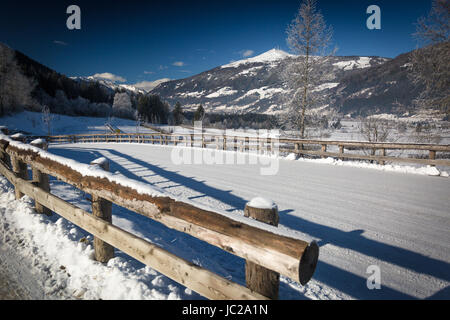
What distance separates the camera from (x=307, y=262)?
124 centimetres

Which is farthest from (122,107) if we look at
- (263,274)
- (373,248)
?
(263,274)

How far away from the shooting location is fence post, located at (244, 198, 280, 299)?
1426 mm

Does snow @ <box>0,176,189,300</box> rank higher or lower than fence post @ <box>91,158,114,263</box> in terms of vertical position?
lower

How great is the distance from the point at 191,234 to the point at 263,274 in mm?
589

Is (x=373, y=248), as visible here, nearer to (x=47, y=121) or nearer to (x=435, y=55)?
(x=435, y=55)

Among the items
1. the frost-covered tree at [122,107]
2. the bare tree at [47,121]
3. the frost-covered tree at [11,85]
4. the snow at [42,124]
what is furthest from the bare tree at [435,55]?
the frost-covered tree at [122,107]

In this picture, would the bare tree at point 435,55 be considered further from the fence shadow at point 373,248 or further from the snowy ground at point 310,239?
the fence shadow at point 373,248

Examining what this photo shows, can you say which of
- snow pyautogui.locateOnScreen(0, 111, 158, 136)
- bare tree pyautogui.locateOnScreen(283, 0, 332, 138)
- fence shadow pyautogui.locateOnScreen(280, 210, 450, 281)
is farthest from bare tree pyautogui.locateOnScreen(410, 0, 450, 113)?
snow pyautogui.locateOnScreen(0, 111, 158, 136)

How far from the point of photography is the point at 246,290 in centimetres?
144

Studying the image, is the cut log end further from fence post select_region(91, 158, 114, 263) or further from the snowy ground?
fence post select_region(91, 158, 114, 263)

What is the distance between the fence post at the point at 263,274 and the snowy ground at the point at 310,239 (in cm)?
28

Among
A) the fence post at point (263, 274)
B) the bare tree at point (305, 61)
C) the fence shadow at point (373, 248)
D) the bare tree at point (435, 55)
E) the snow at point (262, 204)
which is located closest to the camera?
the fence post at point (263, 274)

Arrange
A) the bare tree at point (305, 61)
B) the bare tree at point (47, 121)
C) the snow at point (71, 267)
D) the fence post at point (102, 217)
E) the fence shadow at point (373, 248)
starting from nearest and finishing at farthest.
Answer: the snow at point (71, 267) → the fence post at point (102, 217) → the fence shadow at point (373, 248) → the bare tree at point (305, 61) → the bare tree at point (47, 121)

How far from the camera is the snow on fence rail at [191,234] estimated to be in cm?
127
